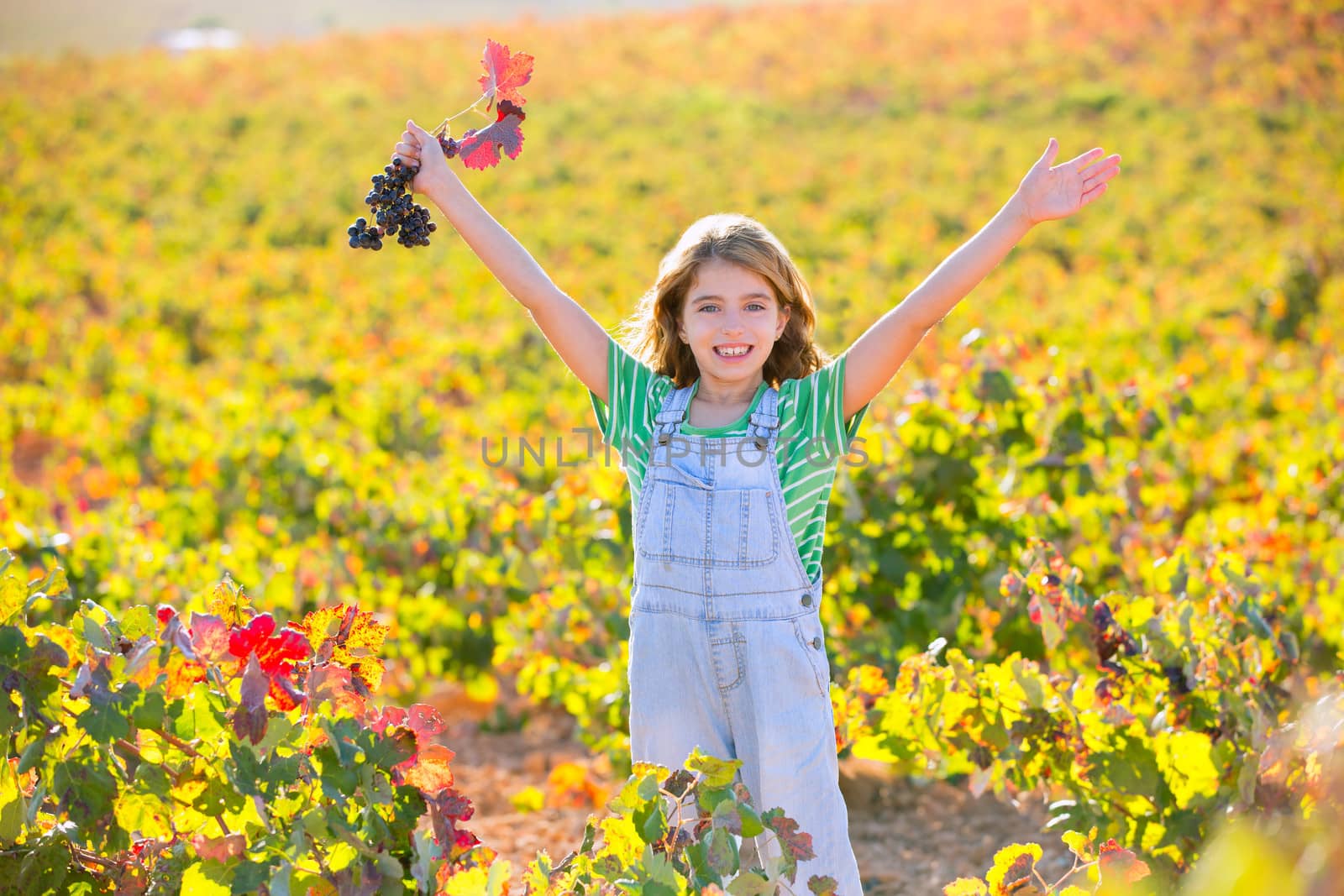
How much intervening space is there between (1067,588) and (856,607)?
878 mm

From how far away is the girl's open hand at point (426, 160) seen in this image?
175 cm

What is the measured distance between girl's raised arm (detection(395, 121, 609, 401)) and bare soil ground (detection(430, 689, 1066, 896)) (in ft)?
3.82

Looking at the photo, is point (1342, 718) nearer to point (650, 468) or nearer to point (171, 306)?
point (650, 468)

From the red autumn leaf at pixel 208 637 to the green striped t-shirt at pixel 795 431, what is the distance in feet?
2.06

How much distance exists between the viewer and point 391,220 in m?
1.61

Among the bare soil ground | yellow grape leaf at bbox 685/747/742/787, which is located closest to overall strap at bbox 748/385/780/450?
yellow grape leaf at bbox 685/747/742/787

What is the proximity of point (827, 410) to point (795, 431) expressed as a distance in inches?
2.2

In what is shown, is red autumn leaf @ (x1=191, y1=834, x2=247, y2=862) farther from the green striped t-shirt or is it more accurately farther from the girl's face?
the girl's face

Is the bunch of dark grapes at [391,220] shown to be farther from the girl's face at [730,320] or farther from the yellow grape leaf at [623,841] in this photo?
the yellow grape leaf at [623,841]

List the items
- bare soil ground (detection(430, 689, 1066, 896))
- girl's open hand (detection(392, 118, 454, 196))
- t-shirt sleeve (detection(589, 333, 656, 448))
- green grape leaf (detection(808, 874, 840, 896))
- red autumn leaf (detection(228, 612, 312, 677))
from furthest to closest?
bare soil ground (detection(430, 689, 1066, 896)), t-shirt sleeve (detection(589, 333, 656, 448)), girl's open hand (detection(392, 118, 454, 196)), red autumn leaf (detection(228, 612, 312, 677)), green grape leaf (detection(808, 874, 840, 896))

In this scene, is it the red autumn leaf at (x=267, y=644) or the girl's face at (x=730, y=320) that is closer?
the red autumn leaf at (x=267, y=644)

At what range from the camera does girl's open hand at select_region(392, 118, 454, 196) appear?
5.74 ft

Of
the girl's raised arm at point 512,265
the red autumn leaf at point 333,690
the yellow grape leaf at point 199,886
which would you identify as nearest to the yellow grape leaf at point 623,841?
the red autumn leaf at point 333,690

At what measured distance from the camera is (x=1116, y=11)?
22.3m
